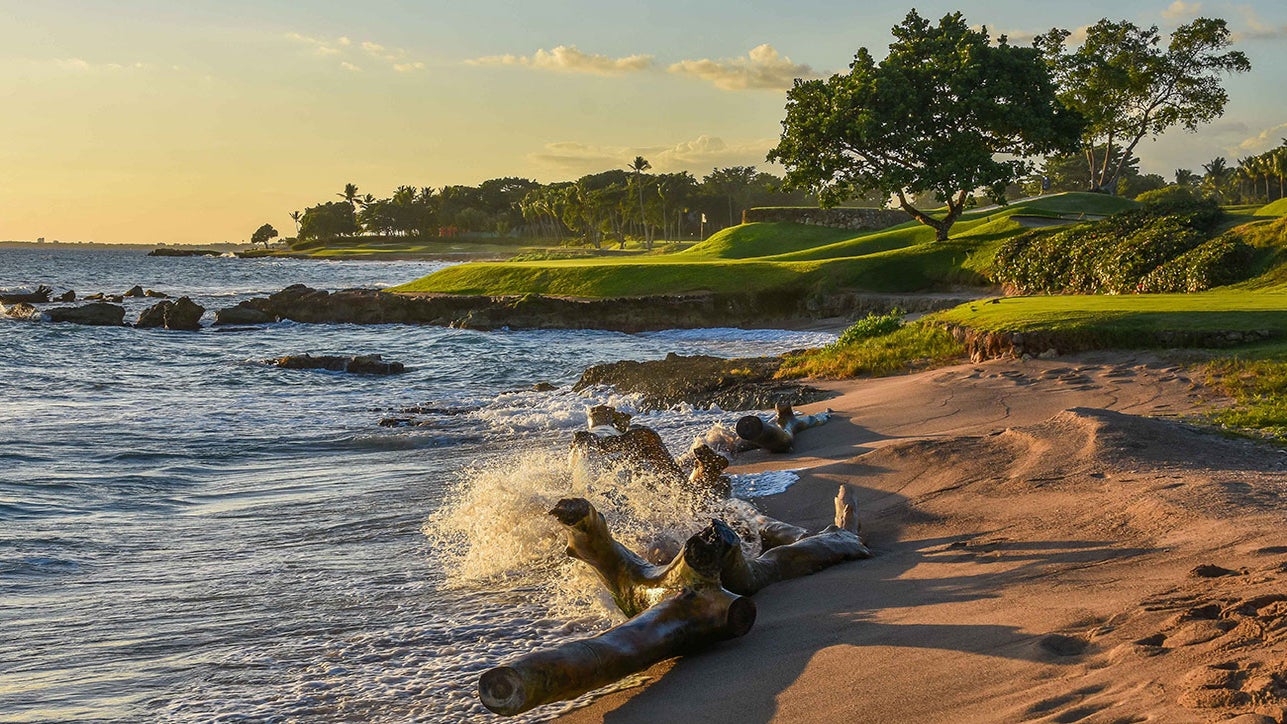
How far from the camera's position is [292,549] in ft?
30.1

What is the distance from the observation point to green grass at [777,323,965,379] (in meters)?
16.9

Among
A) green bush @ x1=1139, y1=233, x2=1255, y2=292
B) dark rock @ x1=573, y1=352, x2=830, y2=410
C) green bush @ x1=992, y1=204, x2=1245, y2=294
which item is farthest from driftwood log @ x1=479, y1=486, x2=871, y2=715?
green bush @ x1=992, y1=204, x2=1245, y2=294

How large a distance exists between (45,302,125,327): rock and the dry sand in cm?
4040

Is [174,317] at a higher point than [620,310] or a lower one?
lower

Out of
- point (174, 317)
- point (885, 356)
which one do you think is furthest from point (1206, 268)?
point (174, 317)

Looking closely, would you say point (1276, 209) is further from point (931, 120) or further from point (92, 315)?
point (92, 315)

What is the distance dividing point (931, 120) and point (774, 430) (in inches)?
1214

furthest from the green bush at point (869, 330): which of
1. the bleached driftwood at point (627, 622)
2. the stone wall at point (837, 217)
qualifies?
the stone wall at point (837, 217)

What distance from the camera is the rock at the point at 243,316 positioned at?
43125 millimetres

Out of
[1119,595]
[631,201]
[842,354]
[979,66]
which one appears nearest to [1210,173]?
[631,201]

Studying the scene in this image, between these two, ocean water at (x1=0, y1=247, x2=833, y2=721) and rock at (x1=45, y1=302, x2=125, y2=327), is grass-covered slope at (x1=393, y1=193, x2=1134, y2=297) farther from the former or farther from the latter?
ocean water at (x1=0, y1=247, x2=833, y2=721)

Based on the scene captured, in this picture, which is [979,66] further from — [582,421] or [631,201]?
[631,201]

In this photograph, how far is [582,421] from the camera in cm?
1723

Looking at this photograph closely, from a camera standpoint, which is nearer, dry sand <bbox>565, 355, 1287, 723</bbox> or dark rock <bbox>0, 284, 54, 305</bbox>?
dry sand <bbox>565, 355, 1287, 723</bbox>
